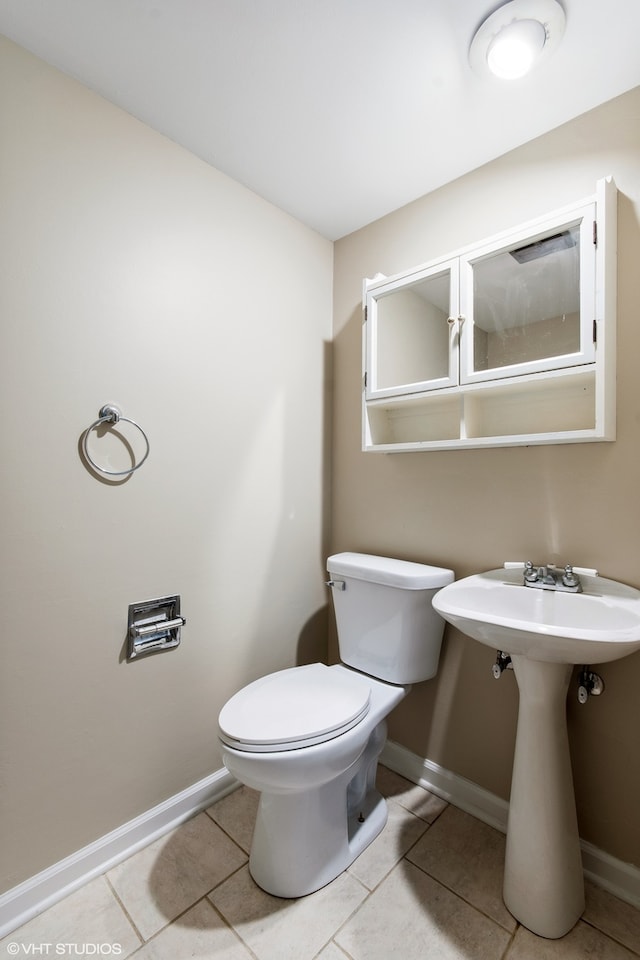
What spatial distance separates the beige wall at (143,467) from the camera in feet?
3.67

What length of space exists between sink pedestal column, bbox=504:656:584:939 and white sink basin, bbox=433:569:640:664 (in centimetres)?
14

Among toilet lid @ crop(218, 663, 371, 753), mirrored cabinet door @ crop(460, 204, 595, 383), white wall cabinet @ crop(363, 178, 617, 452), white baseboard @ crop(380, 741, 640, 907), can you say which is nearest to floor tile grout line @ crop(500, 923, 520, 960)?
white baseboard @ crop(380, 741, 640, 907)

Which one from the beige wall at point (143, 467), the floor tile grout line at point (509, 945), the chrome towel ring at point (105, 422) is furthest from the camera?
the chrome towel ring at point (105, 422)

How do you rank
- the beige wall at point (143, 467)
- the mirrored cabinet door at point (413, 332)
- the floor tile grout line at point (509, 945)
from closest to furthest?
the floor tile grout line at point (509, 945) → the beige wall at point (143, 467) → the mirrored cabinet door at point (413, 332)

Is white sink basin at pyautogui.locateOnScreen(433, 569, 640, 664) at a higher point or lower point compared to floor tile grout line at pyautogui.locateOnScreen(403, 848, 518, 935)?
higher

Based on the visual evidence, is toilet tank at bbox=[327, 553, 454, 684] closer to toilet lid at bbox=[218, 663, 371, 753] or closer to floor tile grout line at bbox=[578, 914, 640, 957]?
toilet lid at bbox=[218, 663, 371, 753]

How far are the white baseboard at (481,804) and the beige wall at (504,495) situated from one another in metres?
0.03

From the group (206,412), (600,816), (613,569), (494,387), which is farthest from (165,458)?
(600,816)

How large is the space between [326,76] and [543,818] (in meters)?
2.04

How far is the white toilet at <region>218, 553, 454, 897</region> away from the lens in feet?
3.58

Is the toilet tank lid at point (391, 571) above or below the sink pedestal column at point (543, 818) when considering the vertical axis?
above

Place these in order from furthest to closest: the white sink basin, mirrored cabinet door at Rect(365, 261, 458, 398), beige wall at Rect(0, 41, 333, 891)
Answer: mirrored cabinet door at Rect(365, 261, 458, 398) < beige wall at Rect(0, 41, 333, 891) < the white sink basin

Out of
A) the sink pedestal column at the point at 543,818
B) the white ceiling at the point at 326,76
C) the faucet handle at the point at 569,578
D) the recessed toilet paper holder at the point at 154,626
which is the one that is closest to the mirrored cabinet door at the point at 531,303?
the white ceiling at the point at 326,76

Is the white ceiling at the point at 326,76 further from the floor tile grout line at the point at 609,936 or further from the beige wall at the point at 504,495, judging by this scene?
the floor tile grout line at the point at 609,936
